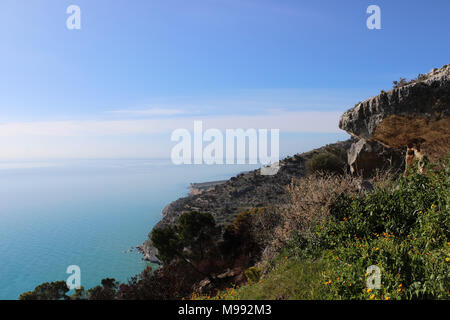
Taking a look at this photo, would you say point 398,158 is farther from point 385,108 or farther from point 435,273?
point 435,273

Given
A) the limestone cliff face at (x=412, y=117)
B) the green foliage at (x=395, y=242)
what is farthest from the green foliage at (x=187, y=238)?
the green foliage at (x=395, y=242)

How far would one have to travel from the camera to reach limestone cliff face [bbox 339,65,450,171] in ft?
28.2

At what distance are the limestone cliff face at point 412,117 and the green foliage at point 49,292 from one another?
1315cm

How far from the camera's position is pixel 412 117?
8984 mm

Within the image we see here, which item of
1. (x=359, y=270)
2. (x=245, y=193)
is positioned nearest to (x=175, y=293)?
(x=359, y=270)

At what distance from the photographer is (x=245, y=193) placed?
1262 inches

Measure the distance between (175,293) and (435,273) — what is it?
11194 mm

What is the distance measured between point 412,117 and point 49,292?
586 inches

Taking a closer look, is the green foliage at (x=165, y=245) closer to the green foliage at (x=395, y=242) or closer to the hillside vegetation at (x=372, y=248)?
the hillside vegetation at (x=372, y=248)

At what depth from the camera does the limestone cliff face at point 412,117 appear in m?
8.59

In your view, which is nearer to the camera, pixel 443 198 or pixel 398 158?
pixel 443 198

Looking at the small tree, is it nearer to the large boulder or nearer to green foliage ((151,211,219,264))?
green foliage ((151,211,219,264))

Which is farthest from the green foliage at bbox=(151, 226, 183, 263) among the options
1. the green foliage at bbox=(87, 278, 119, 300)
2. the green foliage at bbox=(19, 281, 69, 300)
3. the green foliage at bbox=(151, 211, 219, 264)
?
the green foliage at bbox=(19, 281, 69, 300)

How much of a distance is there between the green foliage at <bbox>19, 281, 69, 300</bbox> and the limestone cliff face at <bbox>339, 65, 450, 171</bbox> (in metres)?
13.2
